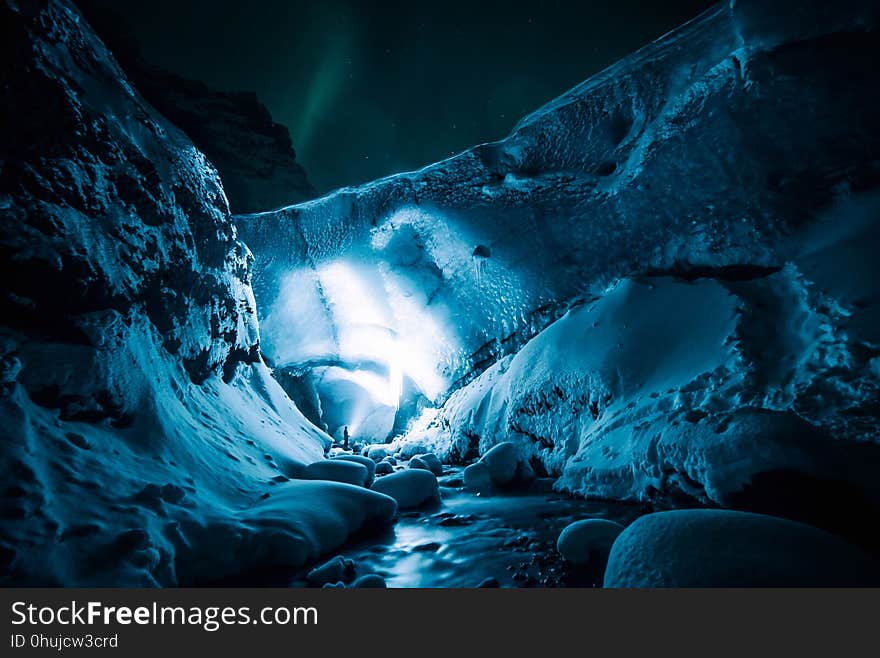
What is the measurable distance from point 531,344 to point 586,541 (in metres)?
4.10

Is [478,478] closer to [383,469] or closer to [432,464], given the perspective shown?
[432,464]

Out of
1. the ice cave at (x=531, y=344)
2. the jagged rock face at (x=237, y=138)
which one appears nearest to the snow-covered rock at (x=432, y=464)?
the ice cave at (x=531, y=344)

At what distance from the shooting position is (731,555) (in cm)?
145

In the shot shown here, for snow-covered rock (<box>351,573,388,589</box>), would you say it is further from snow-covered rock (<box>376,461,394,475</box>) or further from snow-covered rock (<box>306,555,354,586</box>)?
snow-covered rock (<box>376,461,394,475</box>)

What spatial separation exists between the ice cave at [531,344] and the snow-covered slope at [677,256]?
27mm

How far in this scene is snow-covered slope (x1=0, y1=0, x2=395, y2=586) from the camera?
1.70 m

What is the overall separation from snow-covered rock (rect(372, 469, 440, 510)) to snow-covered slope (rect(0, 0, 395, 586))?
515 mm

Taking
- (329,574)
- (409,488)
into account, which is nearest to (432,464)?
Answer: (409,488)

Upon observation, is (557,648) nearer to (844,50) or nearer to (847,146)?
(847,146)

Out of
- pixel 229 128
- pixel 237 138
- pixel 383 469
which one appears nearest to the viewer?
pixel 383 469

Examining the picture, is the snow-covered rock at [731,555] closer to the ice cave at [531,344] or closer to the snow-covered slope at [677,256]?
the ice cave at [531,344]

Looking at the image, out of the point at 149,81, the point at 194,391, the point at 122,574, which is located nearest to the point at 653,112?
the point at 194,391

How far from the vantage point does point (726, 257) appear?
15.0 ft

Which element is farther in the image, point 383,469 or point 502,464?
point 383,469
